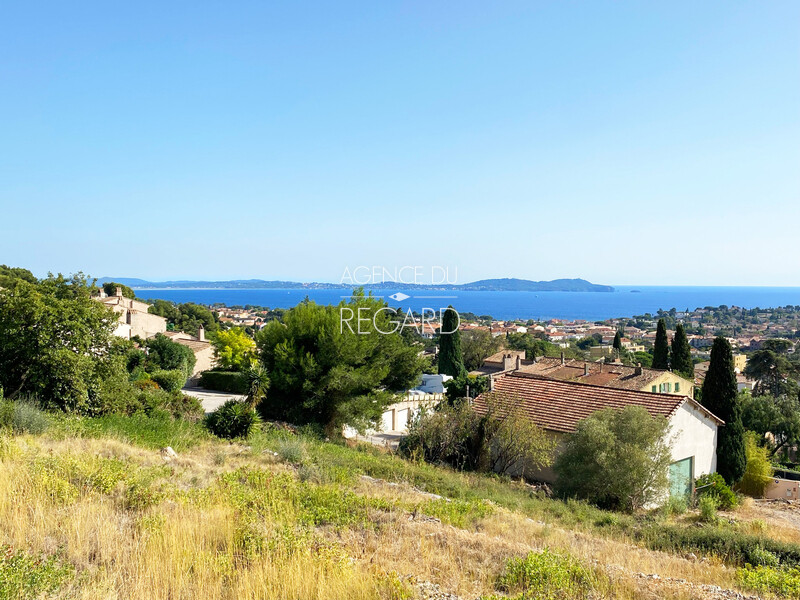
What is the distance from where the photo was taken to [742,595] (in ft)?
19.1

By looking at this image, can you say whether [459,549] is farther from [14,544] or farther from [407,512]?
[14,544]

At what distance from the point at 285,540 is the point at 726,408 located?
73.4ft

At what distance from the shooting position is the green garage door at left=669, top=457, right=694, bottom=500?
17.5 meters

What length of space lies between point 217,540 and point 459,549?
273 cm

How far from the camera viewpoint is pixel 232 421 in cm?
1432

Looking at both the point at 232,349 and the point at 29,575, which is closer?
the point at 29,575

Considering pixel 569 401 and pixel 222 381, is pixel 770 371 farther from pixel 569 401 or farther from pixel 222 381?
pixel 222 381

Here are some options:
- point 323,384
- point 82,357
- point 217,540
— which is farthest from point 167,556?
point 323,384

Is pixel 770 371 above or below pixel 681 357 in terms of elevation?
below

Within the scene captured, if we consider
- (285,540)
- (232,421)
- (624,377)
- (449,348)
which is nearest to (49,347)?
(232,421)

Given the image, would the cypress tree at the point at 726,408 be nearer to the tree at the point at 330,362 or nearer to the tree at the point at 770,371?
the tree at the point at 330,362

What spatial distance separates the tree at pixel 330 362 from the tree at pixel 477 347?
138ft

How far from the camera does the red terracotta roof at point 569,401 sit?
17984mm

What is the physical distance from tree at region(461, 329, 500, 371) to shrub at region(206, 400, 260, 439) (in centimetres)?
4855
